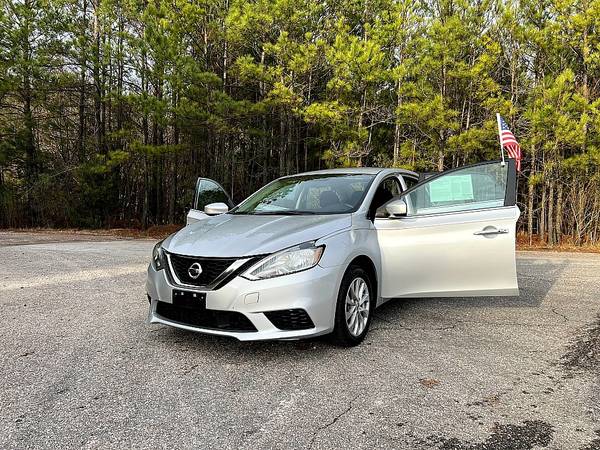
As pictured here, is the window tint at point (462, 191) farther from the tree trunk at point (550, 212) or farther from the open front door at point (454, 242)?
the tree trunk at point (550, 212)

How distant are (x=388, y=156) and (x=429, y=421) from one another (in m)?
15.9

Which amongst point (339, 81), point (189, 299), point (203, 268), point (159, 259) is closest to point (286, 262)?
point (203, 268)

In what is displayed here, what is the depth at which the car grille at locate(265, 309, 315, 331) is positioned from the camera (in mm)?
3377

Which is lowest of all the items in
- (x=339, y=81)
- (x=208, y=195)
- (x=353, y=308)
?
(x=353, y=308)

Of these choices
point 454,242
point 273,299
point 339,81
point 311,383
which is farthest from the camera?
point 339,81

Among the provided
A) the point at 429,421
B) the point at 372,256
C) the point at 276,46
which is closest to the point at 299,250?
the point at 372,256

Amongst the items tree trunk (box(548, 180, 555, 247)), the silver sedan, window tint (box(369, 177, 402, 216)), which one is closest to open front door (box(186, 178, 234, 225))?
the silver sedan

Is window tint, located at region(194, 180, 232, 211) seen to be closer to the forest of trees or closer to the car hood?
the car hood

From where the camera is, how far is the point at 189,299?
11.5 ft

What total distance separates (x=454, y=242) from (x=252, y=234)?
1.88 metres

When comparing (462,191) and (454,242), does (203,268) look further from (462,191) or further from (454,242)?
(462,191)

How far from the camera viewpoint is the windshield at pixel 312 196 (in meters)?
4.46

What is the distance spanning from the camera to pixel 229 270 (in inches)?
134

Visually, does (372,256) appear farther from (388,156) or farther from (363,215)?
(388,156)
